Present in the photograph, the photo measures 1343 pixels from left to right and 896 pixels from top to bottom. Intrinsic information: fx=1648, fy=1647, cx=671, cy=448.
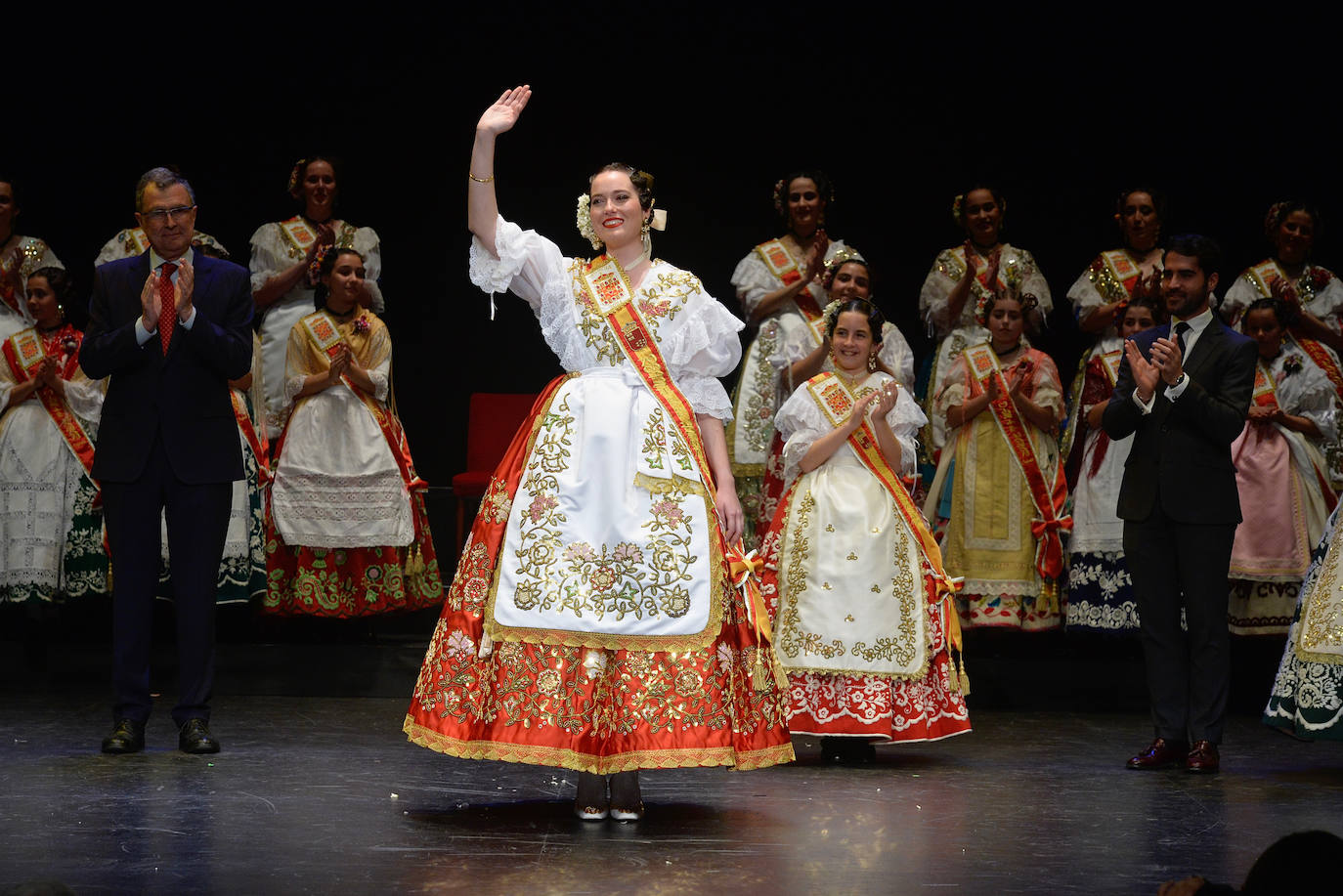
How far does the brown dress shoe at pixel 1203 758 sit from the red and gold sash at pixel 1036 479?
1479mm

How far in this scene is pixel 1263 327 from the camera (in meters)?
5.86

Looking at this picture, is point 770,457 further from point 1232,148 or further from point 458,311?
point 1232,148

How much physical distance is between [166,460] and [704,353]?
161cm

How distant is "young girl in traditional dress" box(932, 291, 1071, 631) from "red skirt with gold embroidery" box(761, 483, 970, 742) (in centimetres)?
125

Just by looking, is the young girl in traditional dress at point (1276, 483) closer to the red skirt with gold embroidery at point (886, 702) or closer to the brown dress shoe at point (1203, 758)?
the brown dress shoe at point (1203, 758)

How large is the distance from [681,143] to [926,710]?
335cm

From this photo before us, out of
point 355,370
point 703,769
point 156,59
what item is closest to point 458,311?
point 355,370

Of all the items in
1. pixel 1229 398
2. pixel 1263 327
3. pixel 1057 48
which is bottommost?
pixel 1229 398

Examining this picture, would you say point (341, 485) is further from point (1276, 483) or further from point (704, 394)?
point (1276, 483)

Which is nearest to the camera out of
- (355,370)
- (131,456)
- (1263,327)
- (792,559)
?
(131,456)

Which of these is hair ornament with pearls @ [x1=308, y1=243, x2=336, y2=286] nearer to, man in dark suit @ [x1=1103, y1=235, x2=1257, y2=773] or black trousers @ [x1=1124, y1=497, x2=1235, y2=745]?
man in dark suit @ [x1=1103, y1=235, x2=1257, y2=773]

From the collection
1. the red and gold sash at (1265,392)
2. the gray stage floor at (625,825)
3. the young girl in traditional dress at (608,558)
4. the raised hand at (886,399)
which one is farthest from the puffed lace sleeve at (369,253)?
the red and gold sash at (1265,392)

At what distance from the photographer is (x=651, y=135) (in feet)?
23.8

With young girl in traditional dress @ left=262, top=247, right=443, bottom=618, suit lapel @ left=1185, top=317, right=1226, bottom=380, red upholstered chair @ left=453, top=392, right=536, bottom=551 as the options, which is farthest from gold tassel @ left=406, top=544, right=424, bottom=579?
suit lapel @ left=1185, top=317, right=1226, bottom=380
